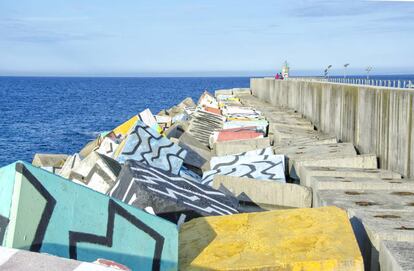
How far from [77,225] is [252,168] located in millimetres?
6283

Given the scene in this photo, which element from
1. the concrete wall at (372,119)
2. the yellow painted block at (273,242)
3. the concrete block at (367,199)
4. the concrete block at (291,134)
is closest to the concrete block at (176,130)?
the concrete block at (291,134)

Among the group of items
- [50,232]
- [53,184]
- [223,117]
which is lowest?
[223,117]

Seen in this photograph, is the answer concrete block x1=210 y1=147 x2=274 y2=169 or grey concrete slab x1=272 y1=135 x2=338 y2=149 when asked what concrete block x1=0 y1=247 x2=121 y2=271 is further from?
grey concrete slab x1=272 y1=135 x2=338 y2=149

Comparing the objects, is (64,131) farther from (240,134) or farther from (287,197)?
(287,197)

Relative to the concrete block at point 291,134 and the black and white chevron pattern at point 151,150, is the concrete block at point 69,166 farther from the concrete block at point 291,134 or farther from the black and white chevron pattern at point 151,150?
the concrete block at point 291,134

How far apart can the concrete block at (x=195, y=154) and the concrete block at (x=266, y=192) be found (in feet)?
12.9

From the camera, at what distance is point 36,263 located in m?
3.07

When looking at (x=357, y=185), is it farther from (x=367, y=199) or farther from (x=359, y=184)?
(x=367, y=199)

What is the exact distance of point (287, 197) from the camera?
8156mm

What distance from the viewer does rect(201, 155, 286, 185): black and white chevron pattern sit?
9.74 metres

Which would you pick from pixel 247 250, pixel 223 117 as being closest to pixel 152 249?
pixel 247 250

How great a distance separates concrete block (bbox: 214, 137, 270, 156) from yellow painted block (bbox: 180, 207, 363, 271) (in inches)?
302

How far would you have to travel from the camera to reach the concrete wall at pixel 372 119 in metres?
9.23

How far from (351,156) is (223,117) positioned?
10768 mm
